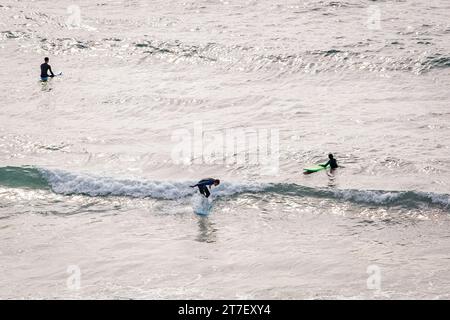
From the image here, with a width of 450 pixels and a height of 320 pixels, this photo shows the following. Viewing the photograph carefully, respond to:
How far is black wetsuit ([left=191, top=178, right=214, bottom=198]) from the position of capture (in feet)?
58.4

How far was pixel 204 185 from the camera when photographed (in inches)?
704

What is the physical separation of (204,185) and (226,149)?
11.5 ft

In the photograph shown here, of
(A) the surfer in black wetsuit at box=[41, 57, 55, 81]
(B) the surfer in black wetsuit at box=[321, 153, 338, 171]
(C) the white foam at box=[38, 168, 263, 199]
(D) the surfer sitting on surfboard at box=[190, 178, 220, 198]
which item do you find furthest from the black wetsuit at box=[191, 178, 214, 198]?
(A) the surfer in black wetsuit at box=[41, 57, 55, 81]

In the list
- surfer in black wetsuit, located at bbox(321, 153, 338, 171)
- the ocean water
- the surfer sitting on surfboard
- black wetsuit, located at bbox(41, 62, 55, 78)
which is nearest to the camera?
the ocean water

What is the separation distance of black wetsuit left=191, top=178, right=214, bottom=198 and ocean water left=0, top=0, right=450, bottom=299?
460 mm

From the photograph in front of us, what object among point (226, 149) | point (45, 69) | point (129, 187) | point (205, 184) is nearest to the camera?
point (205, 184)

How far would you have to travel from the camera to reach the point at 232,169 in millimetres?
20078

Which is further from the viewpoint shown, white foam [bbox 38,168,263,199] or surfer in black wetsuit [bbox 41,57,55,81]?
surfer in black wetsuit [bbox 41,57,55,81]

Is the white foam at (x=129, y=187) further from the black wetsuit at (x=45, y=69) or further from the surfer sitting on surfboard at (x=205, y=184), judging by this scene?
the black wetsuit at (x=45, y=69)

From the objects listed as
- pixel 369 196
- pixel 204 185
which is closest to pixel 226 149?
pixel 204 185

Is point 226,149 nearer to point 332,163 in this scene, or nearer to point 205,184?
point 332,163

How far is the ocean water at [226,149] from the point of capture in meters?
14.6

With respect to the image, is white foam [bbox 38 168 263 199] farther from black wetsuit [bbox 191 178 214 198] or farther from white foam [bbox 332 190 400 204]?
white foam [bbox 332 190 400 204]
